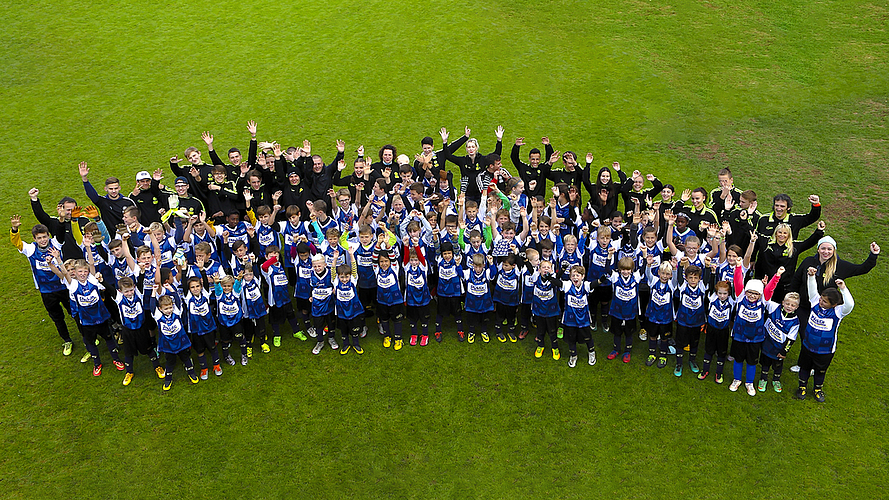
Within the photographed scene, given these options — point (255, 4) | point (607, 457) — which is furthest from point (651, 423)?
point (255, 4)

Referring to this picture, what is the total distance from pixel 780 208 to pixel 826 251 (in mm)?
1019

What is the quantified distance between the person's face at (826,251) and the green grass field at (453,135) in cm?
187

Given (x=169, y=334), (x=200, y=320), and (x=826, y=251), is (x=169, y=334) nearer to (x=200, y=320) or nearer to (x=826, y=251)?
(x=200, y=320)

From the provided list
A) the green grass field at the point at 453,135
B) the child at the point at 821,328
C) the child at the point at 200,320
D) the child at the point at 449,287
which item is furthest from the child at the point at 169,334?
the child at the point at 821,328

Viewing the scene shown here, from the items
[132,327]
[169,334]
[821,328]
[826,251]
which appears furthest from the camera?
[132,327]

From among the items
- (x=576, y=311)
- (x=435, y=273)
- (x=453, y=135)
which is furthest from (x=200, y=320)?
(x=453, y=135)

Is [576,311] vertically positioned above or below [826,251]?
below

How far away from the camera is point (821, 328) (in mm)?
7480

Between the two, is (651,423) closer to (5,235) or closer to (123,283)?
(123,283)

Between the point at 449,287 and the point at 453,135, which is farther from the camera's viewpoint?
the point at 453,135

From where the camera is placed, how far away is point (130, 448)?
7.68 meters

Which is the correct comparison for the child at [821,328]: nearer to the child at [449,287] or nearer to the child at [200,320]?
the child at [449,287]

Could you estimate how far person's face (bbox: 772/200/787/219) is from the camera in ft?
28.0

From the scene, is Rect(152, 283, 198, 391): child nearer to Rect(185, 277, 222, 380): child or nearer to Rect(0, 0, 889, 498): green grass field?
Rect(185, 277, 222, 380): child
